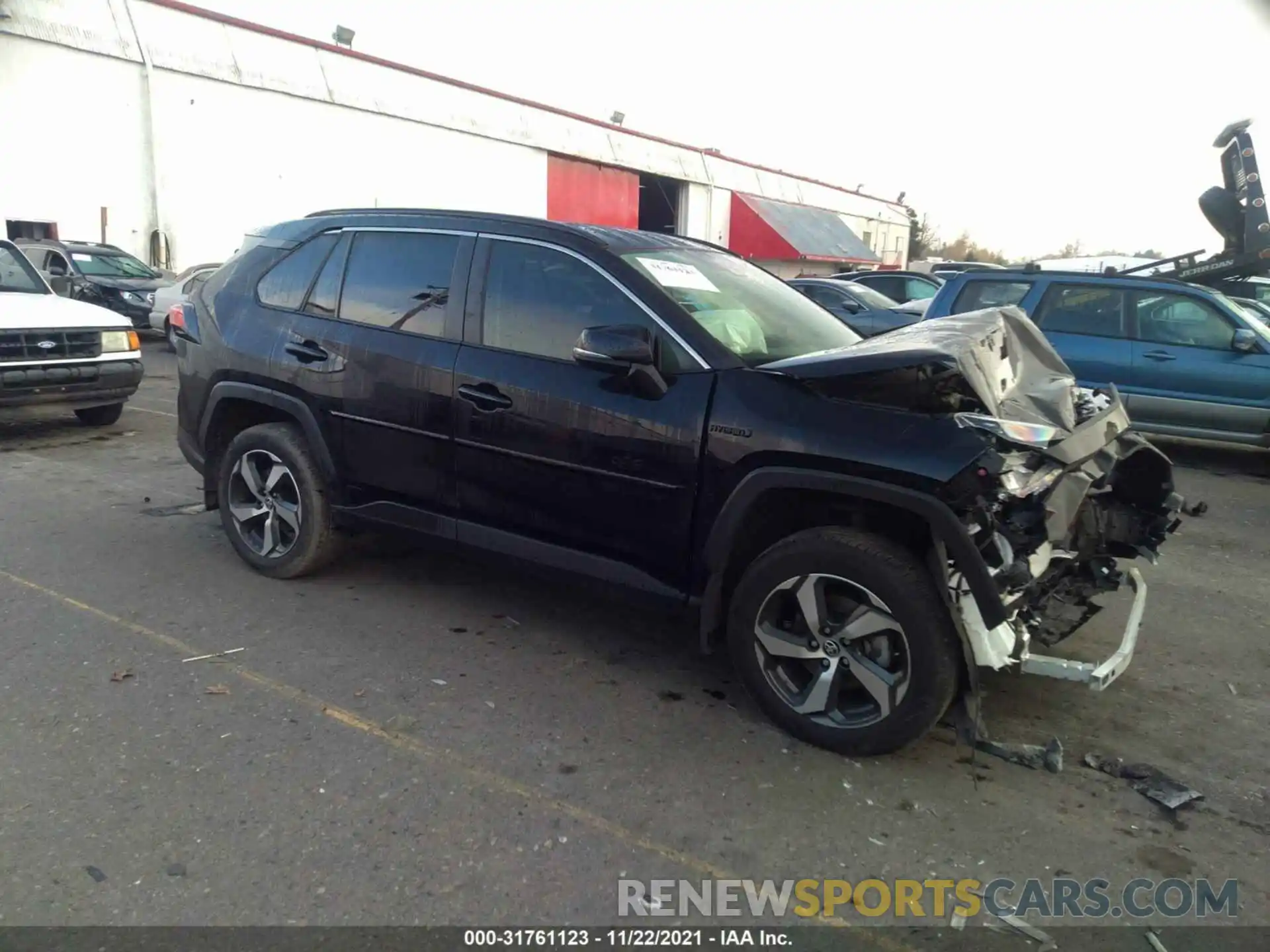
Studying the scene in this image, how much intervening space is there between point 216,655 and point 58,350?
5.50 m

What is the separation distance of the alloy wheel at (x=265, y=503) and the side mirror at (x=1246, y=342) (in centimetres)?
823

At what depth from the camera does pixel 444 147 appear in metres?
26.3

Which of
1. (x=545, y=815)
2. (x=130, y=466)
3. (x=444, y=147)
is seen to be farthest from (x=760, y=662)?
(x=444, y=147)

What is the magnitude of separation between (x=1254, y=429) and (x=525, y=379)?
24.9 feet

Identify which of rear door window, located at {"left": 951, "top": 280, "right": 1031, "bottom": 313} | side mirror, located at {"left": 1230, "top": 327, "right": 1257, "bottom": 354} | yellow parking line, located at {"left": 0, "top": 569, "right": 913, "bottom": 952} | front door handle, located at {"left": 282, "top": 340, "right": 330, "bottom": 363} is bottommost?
yellow parking line, located at {"left": 0, "top": 569, "right": 913, "bottom": 952}

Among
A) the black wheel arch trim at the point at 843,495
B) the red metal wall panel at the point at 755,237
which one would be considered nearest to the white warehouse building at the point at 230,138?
the red metal wall panel at the point at 755,237

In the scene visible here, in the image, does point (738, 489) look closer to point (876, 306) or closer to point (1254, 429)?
point (1254, 429)

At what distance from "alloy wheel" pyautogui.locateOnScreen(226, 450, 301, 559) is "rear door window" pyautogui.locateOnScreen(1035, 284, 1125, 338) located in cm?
728

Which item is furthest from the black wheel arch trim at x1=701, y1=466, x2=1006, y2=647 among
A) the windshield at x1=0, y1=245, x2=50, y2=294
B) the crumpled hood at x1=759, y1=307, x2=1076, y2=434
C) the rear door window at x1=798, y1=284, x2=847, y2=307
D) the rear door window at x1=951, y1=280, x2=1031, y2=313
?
the rear door window at x1=798, y1=284, x2=847, y2=307

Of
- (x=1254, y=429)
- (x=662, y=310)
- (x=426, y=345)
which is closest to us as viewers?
(x=662, y=310)

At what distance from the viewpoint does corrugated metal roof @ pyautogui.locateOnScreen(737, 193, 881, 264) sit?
38469 mm

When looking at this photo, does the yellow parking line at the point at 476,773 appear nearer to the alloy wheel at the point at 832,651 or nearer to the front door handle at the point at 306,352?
the alloy wheel at the point at 832,651

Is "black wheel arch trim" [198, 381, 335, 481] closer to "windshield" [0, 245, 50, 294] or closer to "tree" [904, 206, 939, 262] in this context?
"windshield" [0, 245, 50, 294]

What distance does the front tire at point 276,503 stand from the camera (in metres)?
4.73
